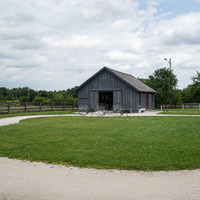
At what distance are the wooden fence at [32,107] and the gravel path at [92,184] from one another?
633 inches

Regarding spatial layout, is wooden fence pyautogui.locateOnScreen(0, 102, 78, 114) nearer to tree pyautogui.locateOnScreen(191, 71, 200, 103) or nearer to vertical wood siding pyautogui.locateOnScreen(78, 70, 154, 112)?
vertical wood siding pyautogui.locateOnScreen(78, 70, 154, 112)

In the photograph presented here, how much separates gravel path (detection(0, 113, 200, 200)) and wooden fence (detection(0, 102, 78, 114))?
52.7 ft

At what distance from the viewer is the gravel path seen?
152 inches

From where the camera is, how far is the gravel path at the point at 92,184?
3850 mm

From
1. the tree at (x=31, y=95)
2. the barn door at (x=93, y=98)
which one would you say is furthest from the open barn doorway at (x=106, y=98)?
the tree at (x=31, y=95)

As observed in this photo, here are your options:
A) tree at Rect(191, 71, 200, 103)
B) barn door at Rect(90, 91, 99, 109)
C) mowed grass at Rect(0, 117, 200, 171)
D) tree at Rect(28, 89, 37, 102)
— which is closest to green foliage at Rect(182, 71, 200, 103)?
tree at Rect(191, 71, 200, 103)

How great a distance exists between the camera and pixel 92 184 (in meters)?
4.31

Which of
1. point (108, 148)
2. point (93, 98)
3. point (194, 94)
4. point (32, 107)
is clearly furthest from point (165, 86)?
point (108, 148)

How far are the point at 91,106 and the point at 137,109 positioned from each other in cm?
516

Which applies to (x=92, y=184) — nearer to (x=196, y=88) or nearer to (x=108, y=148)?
(x=108, y=148)

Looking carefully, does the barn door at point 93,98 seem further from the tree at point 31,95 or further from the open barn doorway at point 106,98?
the tree at point 31,95

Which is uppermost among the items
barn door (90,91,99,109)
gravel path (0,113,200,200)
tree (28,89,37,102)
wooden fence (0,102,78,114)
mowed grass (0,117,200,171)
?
tree (28,89,37,102)

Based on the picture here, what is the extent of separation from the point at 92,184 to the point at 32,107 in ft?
65.6

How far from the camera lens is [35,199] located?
3.72 meters
